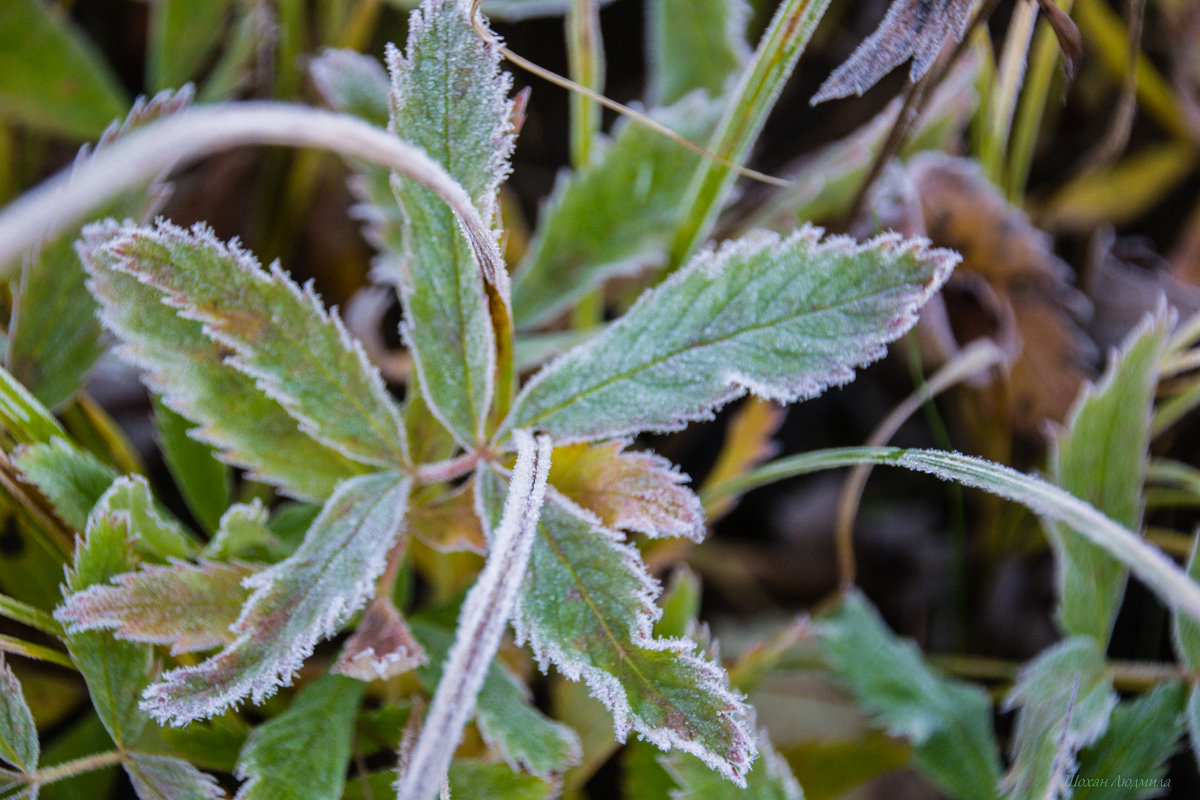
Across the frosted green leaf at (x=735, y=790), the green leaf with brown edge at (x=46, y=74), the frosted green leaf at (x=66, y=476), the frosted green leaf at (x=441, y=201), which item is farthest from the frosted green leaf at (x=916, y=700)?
the green leaf with brown edge at (x=46, y=74)

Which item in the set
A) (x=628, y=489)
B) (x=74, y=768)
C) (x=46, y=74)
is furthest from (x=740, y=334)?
(x=46, y=74)

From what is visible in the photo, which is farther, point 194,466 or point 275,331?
point 194,466

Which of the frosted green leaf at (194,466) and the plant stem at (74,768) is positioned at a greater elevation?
the frosted green leaf at (194,466)

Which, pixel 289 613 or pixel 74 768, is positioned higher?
pixel 289 613

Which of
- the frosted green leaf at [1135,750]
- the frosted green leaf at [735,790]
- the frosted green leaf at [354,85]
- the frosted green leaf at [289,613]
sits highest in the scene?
the frosted green leaf at [354,85]

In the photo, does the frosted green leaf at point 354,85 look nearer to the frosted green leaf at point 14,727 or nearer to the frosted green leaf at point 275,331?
the frosted green leaf at point 275,331

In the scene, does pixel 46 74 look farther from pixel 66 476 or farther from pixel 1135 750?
pixel 1135 750
